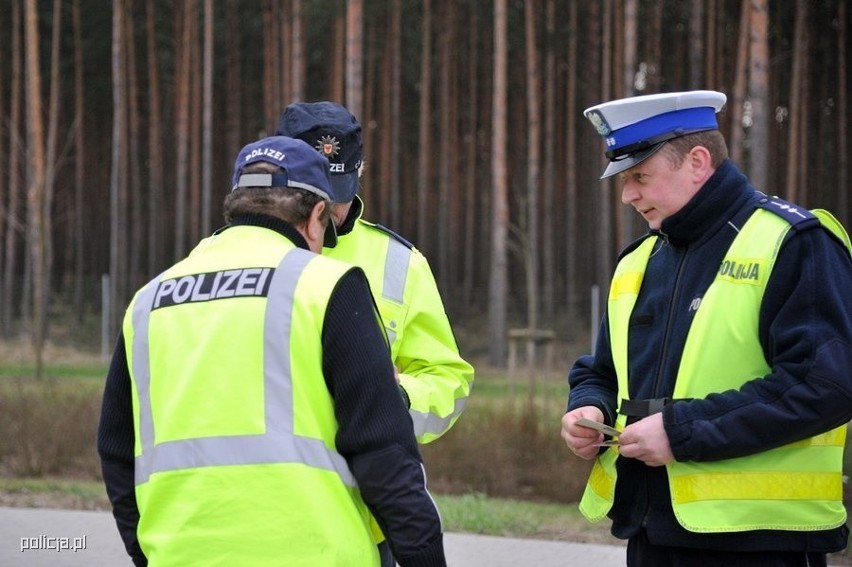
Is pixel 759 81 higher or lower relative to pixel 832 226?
higher

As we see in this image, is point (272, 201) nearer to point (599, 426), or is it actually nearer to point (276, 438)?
point (276, 438)

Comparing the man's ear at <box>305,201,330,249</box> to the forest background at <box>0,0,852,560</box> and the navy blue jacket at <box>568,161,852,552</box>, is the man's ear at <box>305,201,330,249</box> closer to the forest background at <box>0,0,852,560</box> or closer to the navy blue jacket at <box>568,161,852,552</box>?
the navy blue jacket at <box>568,161,852,552</box>

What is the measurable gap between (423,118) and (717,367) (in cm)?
3388

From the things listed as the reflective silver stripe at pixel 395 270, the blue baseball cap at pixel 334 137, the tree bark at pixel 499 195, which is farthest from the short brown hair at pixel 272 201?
the tree bark at pixel 499 195

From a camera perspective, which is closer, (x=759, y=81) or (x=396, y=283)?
(x=396, y=283)

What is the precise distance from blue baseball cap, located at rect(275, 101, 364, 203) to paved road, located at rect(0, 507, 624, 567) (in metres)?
4.26

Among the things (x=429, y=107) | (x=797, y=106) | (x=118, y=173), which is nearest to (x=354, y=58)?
(x=118, y=173)

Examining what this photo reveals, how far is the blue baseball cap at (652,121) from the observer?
10.8ft

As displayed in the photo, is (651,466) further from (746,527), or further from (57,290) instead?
(57,290)

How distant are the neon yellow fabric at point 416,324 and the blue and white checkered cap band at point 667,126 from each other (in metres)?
0.90

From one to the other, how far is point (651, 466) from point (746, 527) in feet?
→ 1.08

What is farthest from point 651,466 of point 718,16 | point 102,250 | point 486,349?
point 102,250

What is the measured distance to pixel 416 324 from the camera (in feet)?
12.6

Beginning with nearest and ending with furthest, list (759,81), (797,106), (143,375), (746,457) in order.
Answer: (143,375)
(746,457)
(759,81)
(797,106)
